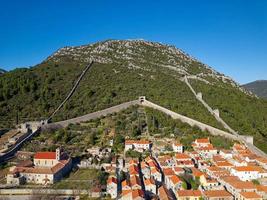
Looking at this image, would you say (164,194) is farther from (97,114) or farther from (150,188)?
(97,114)

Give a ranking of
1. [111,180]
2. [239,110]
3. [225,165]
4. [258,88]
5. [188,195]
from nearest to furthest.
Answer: [188,195]
[111,180]
[225,165]
[239,110]
[258,88]

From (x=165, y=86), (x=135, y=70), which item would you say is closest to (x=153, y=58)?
(x=135, y=70)

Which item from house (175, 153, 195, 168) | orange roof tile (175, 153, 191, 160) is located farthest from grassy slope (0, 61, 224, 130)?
house (175, 153, 195, 168)

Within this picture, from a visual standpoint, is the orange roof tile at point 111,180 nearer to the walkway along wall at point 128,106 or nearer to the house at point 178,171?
the house at point 178,171

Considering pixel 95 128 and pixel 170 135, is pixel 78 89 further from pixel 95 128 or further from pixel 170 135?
pixel 170 135

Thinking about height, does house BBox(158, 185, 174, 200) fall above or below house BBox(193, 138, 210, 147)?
below

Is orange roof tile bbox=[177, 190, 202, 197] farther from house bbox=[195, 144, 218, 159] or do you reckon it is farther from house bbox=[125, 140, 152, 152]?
house bbox=[125, 140, 152, 152]

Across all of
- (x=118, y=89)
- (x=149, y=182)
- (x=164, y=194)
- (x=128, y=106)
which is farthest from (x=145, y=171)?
(x=118, y=89)
